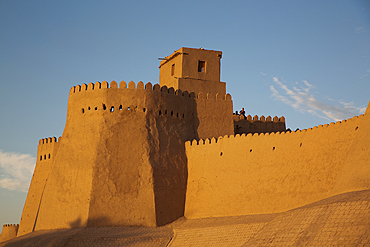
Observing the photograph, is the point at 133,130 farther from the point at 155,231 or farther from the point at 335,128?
the point at 335,128

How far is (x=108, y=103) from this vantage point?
21.3m

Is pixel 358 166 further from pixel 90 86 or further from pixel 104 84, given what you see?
pixel 90 86

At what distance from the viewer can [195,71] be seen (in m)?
25.8

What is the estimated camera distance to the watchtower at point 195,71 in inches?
1002

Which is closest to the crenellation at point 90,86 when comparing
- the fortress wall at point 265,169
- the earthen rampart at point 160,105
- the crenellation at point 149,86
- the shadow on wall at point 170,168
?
the earthen rampart at point 160,105

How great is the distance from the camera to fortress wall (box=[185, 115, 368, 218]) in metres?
16.8

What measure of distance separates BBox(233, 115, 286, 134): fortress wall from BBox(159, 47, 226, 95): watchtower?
1887mm

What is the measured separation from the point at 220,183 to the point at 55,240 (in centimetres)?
654

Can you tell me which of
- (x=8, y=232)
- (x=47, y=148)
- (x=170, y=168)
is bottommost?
(x=8, y=232)

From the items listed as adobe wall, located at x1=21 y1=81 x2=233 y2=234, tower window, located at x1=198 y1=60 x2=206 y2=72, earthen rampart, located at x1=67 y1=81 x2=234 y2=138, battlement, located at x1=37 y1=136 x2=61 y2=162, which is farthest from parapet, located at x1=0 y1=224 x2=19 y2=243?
tower window, located at x1=198 y1=60 x2=206 y2=72

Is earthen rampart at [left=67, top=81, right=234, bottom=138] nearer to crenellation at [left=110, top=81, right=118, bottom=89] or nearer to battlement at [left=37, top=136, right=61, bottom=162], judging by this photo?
crenellation at [left=110, top=81, right=118, bottom=89]

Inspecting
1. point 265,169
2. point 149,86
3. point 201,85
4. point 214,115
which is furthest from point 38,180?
point 265,169

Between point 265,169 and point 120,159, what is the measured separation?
229 inches

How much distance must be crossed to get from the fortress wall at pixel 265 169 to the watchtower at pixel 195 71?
454 cm
